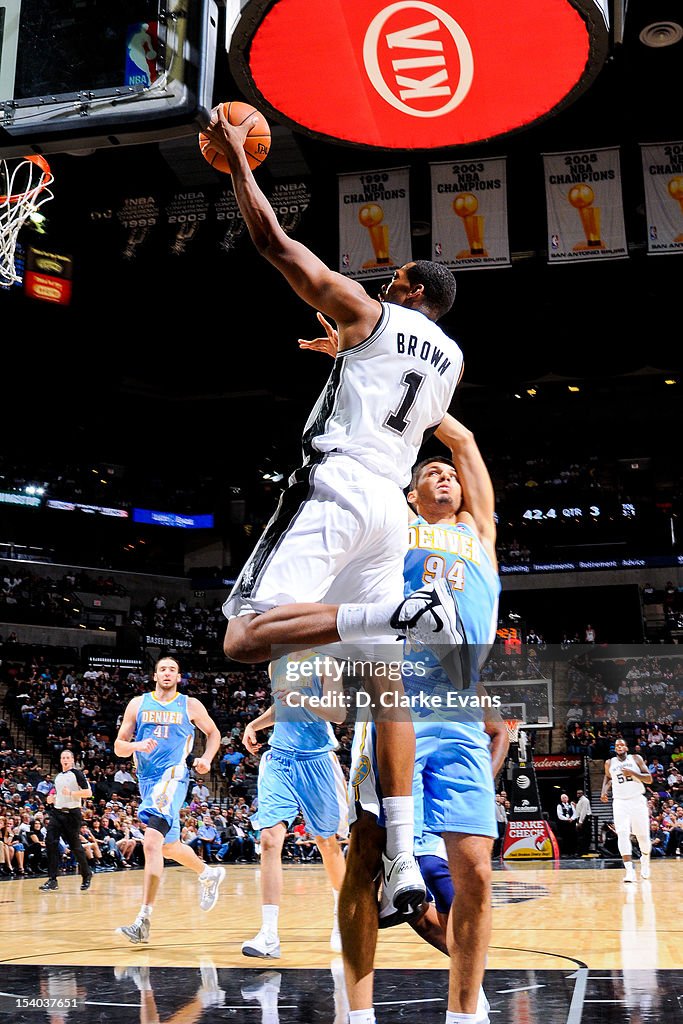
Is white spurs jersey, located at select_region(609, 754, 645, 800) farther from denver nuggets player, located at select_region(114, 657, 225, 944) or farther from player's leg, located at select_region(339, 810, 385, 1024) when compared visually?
player's leg, located at select_region(339, 810, 385, 1024)

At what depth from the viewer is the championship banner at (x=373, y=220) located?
15.4 m

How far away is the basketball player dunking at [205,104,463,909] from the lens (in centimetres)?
339

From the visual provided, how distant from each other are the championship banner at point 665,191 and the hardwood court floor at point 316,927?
905cm

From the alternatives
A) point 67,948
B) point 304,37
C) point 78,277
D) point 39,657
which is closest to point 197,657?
point 39,657

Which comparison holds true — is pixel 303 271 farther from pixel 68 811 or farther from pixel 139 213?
pixel 139 213

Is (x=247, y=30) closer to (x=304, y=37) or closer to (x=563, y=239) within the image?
(x=304, y=37)

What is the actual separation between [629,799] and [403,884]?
1129cm

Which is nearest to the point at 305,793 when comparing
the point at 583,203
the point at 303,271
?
the point at 303,271

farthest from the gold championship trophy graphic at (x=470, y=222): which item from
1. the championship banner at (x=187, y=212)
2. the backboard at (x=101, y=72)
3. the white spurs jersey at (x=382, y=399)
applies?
the white spurs jersey at (x=382, y=399)

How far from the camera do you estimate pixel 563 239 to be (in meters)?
14.9

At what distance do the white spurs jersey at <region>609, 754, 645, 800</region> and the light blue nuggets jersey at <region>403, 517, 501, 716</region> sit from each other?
32.8 ft

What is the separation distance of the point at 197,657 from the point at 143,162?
568 inches

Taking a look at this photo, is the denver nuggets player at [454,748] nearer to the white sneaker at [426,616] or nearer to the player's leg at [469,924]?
the player's leg at [469,924]

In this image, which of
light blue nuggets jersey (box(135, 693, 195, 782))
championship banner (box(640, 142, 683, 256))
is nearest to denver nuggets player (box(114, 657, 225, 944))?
light blue nuggets jersey (box(135, 693, 195, 782))
